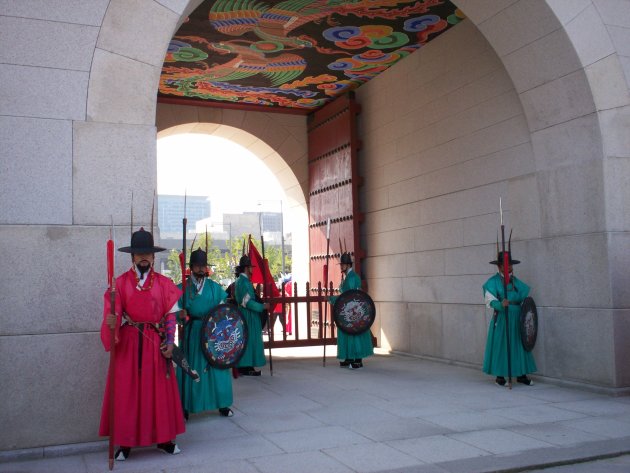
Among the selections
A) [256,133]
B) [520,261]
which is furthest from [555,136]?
[256,133]

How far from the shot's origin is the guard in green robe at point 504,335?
7.51 metres

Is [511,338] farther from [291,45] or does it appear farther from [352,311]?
[291,45]

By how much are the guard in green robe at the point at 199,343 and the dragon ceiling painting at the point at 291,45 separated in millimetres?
3839

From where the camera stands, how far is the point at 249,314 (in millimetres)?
9016

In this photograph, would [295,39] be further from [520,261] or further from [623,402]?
[623,402]

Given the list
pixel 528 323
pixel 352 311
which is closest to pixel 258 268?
pixel 352 311

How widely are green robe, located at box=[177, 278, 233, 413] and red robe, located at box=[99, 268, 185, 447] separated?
118cm

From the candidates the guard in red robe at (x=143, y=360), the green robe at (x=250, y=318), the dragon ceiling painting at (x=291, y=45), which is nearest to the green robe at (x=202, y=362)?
the guard in red robe at (x=143, y=360)

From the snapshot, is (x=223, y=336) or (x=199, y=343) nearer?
(x=223, y=336)

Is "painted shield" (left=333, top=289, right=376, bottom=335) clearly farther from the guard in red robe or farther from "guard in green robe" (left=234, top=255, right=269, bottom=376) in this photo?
the guard in red robe

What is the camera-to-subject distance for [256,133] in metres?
13.2

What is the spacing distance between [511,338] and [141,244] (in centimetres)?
452

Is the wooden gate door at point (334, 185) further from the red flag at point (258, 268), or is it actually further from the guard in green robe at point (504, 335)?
the guard in green robe at point (504, 335)

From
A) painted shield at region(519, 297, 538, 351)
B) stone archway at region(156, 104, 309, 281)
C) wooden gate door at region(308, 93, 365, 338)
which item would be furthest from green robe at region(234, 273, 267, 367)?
stone archway at region(156, 104, 309, 281)
